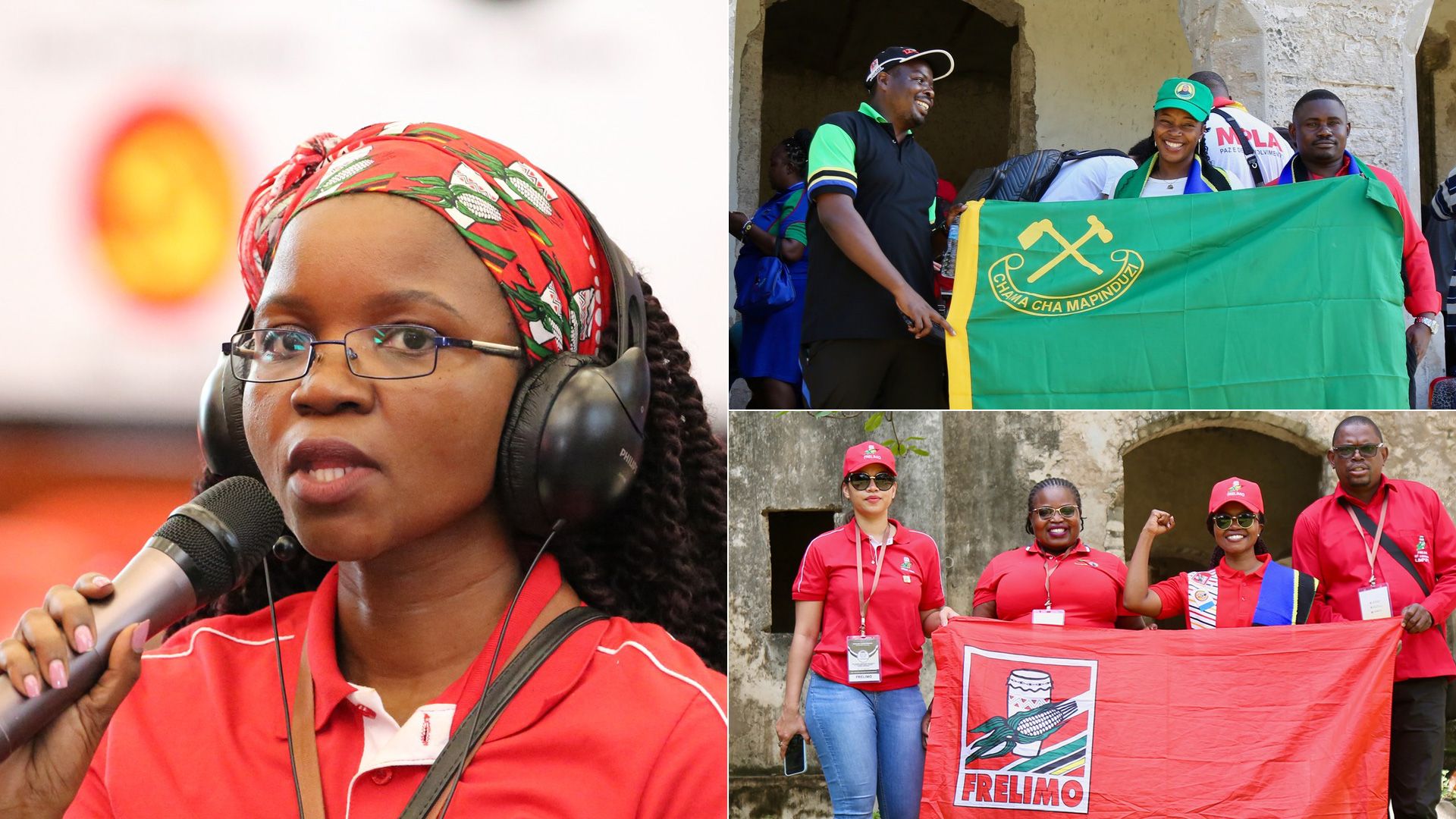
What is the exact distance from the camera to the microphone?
192cm

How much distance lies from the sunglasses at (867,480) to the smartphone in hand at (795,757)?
726 millimetres

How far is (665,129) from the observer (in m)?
2.72

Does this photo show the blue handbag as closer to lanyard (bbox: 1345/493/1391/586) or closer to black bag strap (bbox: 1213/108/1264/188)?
black bag strap (bbox: 1213/108/1264/188)

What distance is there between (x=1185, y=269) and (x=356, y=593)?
2733mm

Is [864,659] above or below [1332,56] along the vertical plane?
below

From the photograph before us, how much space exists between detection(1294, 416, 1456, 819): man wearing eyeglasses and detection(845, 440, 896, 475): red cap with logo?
54.4 inches

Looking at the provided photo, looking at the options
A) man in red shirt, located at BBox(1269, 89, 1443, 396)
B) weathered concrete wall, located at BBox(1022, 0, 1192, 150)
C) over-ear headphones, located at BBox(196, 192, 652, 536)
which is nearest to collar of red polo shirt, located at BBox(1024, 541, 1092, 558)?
man in red shirt, located at BBox(1269, 89, 1443, 396)

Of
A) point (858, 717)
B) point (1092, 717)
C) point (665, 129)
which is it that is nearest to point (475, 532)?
point (665, 129)

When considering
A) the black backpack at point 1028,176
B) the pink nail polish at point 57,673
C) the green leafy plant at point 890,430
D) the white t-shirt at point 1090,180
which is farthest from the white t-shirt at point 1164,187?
the pink nail polish at point 57,673

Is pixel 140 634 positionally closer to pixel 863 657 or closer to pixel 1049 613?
pixel 863 657

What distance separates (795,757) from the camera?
3.67 m

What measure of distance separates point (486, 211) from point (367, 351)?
0.32 m

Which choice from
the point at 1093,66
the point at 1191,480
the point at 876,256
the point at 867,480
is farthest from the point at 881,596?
the point at 1191,480

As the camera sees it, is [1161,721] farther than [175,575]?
Yes
